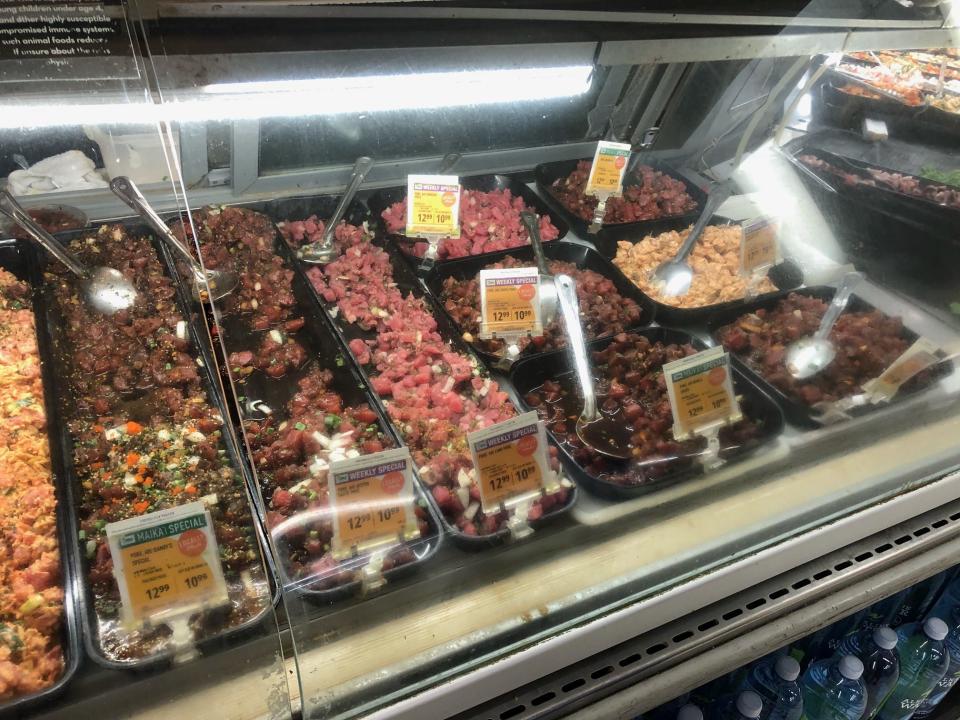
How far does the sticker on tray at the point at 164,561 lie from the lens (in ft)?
3.51

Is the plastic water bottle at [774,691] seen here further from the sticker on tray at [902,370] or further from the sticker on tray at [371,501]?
the sticker on tray at [371,501]

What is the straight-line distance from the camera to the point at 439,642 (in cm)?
132

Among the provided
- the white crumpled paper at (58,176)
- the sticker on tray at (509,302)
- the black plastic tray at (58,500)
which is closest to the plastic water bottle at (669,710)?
the sticker on tray at (509,302)

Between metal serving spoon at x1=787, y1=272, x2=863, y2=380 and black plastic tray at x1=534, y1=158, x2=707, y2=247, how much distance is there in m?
0.67

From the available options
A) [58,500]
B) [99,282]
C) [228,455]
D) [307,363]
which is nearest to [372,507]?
[228,455]

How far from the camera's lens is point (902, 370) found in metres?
2.09

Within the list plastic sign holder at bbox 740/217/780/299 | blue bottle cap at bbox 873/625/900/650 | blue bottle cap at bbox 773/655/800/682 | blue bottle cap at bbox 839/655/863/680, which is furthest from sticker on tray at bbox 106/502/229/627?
plastic sign holder at bbox 740/217/780/299

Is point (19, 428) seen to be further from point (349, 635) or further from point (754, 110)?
point (754, 110)

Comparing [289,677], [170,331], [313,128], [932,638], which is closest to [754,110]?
[313,128]

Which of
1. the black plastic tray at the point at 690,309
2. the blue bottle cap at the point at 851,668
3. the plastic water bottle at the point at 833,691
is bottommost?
the plastic water bottle at the point at 833,691

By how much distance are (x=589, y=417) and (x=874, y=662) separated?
3.84 feet

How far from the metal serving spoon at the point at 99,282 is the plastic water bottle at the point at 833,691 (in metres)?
2.28

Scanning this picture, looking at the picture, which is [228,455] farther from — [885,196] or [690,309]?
[885,196]

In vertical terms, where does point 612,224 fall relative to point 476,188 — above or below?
below
